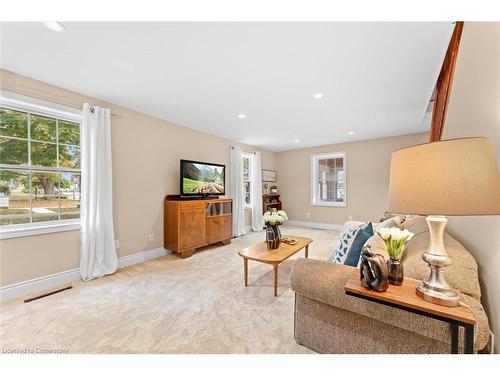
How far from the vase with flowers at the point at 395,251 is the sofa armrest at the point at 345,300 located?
0.49 ft

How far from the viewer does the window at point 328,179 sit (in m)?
5.53

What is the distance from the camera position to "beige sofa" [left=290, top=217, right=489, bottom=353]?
89cm

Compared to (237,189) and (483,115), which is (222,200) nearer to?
(237,189)

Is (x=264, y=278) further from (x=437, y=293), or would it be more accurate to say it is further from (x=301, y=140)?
(x=301, y=140)

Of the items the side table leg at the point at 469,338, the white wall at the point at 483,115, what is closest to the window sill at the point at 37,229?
the side table leg at the point at 469,338

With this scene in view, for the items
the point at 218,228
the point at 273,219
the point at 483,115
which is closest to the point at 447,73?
the point at 483,115

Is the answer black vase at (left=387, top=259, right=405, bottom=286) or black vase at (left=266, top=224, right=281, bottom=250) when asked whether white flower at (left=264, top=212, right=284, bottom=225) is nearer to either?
black vase at (left=266, top=224, right=281, bottom=250)

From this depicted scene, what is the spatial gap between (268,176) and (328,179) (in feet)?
5.74

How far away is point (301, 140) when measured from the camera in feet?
16.6

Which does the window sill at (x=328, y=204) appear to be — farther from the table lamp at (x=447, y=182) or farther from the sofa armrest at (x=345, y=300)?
the table lamp at (x=447, y=182)

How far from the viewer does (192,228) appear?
3.40m

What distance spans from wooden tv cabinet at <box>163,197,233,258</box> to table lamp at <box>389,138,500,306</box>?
3.02 m
